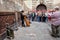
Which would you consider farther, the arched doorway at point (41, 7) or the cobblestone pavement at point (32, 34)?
the arched doorway at point (41, 7)

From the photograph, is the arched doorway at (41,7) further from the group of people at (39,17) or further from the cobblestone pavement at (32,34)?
the cobblestone pavement at (32,34)

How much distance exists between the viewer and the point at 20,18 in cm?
1564

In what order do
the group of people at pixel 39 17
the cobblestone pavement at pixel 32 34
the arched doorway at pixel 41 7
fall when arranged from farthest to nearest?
the arched doorway at pixel 41 7 < the group of people at pixel 39 17 < the cobblestone pavement at pixel 32 34

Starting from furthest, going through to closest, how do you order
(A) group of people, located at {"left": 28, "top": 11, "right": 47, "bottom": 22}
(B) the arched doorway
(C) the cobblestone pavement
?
(B) the arched doorway, (A) group of people, located at {"left": 28, "top": 11, "right": 47, "bottom": 22}, (C) the cobblestone pavement

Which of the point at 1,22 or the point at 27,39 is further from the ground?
the point at 1,22

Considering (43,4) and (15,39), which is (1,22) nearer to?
(15,39)

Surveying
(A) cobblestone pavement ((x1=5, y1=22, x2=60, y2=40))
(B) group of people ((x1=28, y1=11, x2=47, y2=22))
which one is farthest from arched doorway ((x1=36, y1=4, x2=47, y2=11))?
(A) cobblestone pavement ((x1=5, y1=22, x2=60, y2=40))

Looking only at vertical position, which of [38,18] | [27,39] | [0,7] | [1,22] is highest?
[0,7]

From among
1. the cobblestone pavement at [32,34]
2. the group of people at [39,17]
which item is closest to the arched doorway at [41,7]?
the group of people at [39,17]

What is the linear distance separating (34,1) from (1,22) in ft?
66.9

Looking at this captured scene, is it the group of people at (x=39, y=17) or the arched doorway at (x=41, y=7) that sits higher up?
the arched doorway at (x=41, y=7)

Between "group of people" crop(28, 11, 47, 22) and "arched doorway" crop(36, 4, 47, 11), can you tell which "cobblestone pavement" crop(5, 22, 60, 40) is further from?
"arched doorway" crop(36, 4, 47, 11)

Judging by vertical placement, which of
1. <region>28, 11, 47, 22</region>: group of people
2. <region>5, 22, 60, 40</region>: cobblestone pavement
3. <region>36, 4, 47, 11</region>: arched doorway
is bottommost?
<region>28, 11, 47, 22</region>: group of people

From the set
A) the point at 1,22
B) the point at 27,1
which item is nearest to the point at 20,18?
the point at 1,22
